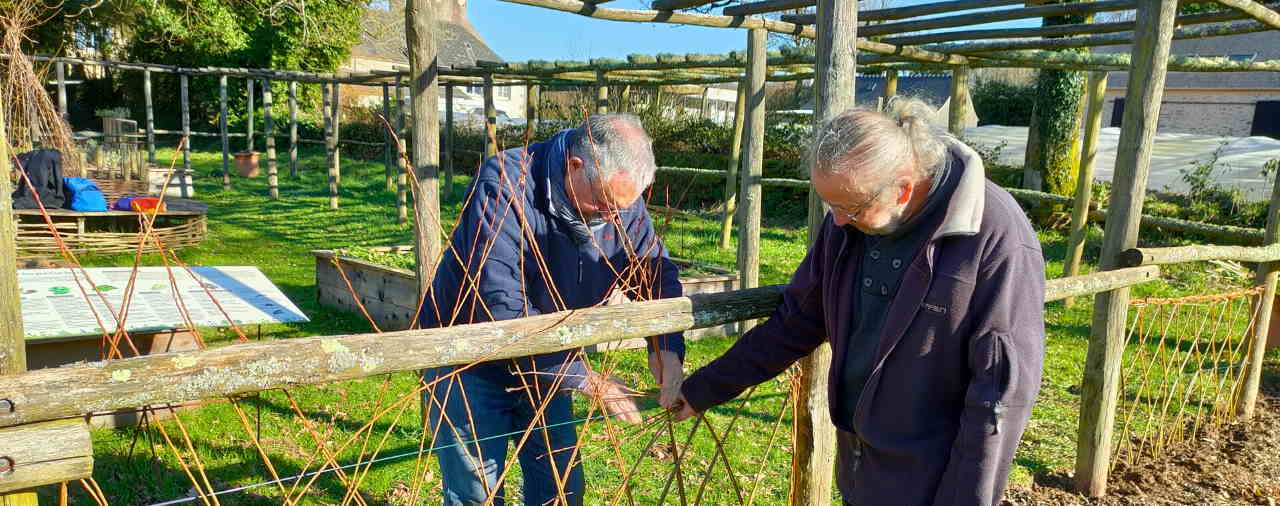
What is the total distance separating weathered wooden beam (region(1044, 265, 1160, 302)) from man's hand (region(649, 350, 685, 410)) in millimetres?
1197

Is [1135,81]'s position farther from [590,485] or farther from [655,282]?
[590,485]

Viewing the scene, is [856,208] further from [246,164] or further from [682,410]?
[246,164]

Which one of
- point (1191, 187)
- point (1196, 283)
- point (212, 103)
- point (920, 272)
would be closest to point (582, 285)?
point (920, 272)

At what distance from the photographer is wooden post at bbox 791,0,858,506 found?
2.25m

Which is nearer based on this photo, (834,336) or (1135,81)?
(834,336)

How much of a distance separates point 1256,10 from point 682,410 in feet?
Answer: 12.2

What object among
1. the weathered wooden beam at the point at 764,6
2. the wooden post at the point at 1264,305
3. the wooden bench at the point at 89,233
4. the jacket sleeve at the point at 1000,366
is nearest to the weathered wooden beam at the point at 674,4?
the weathered wooden beam at the point at 764,6

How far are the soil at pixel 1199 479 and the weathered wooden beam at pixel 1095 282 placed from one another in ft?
3.45

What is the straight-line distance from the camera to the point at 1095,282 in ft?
9.55

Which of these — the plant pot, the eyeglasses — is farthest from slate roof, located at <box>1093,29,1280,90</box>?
the eyeglasses

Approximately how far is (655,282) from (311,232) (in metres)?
8.13

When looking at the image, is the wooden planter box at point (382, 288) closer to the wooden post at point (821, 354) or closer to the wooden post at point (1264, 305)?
the wooden post at point (821, 354)

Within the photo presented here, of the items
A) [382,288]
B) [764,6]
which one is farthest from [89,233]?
[764,6]

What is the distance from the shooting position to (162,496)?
318cm
